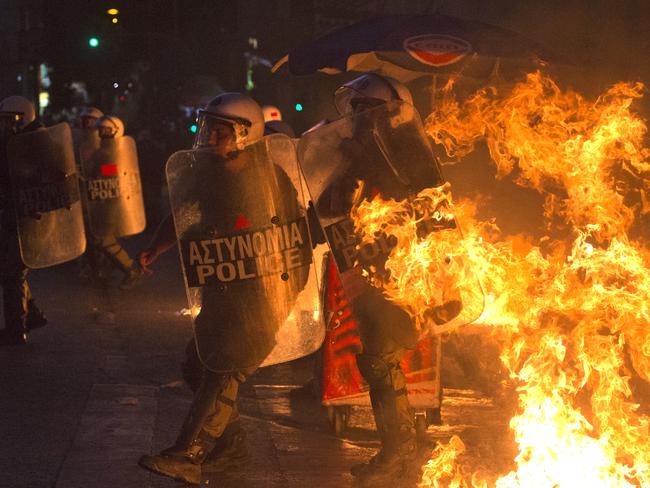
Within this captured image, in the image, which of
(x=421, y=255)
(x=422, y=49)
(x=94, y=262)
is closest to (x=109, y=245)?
(x=94, y=262)

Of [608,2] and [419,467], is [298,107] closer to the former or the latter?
[608,2]

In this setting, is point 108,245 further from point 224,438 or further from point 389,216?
point 389,216

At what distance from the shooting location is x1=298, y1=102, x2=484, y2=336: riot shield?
17.5 feet

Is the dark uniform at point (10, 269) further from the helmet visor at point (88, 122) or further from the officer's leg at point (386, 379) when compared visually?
the officer's leg at point (386, 379)

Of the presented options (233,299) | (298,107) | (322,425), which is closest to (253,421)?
(322,425)

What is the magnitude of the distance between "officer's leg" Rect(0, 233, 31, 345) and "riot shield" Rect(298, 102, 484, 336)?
4157 millimetres

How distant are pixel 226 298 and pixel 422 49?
4.87 meters

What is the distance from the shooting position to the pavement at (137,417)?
5.60 metres

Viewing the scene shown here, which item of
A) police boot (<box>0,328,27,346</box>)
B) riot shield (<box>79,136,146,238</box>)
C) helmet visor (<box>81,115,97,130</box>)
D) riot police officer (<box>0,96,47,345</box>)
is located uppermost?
riot police officer (<box>0,96,47,345</box>)

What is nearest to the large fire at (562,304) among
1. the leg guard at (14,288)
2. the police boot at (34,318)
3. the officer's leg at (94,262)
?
the leg guard at (14,288)

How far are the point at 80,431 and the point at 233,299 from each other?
164 centimetres

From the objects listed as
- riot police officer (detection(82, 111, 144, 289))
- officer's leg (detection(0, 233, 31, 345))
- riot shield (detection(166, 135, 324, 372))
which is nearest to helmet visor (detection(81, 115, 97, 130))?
riot police officer (detection(82, 111, 144, 289))

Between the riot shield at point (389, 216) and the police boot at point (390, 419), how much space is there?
1.01ft

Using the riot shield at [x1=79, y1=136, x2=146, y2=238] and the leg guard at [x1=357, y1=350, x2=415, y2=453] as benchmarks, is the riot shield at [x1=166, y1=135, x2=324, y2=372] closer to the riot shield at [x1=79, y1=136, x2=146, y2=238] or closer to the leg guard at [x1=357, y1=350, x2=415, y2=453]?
the leg guard at [x1=357, y1=350, x2=415, y2=453]
